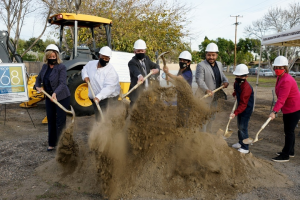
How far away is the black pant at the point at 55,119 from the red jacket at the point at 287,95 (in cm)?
348

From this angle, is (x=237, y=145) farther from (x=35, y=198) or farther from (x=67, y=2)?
(x=67, y=2)

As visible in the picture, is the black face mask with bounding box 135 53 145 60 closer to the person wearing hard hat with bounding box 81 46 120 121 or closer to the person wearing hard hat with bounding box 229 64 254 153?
the person wearing hard hat with bounding box 81 46 120 121

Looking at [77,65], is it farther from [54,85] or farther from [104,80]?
[104,80]

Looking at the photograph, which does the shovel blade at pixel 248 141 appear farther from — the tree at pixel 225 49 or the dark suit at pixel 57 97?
the tree at pixel 225 49

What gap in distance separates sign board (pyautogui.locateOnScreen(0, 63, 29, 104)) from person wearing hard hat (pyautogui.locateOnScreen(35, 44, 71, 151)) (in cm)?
207

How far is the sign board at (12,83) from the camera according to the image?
6344 millimetres

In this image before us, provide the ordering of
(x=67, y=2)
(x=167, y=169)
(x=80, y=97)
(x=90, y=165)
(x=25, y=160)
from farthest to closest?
(x=67, y=2) → (x=80, y=97) → (x=25, y=160) → (x=90, y=165) → (x=167, y=169)

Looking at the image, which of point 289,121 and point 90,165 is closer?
point 90,165

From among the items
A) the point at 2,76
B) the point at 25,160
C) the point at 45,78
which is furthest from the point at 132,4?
the point at 25,160

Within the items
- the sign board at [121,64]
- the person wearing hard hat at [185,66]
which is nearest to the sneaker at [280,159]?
the person wearing hard hat at [185,66]

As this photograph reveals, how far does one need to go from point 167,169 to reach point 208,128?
1.53 m

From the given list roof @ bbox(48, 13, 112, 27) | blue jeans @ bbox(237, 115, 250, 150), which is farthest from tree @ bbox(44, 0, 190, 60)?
blue jeans @ bbox(237, 115, 250, 150)

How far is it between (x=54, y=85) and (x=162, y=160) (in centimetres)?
226

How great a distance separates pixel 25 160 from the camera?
445 cm
